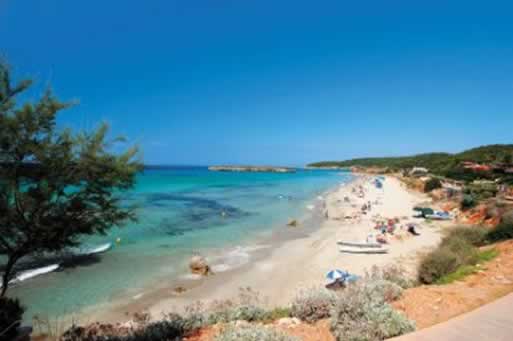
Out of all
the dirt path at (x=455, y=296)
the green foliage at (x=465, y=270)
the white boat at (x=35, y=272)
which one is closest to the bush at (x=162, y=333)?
the dirt path at (x=455, y=296)

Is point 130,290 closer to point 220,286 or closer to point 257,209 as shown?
point 220,286

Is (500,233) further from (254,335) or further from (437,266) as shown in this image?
(254,335)

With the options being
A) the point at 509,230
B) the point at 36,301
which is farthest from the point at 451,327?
the point at 36,301

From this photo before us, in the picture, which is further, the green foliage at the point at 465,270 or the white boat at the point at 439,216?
the white boat at the point at 439,216

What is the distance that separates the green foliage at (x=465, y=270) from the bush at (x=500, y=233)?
2948mm

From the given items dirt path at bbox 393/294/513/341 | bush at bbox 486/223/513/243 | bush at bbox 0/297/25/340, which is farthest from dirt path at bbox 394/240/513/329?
bush at bbox 0/297/25/340

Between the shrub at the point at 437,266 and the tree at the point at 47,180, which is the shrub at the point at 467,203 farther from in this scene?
the tree at the point at 47,180

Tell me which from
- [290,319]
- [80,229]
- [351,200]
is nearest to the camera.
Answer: [80,229]

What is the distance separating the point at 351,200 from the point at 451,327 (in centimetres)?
3679

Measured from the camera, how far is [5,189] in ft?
15.9

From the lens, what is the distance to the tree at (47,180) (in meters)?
4.88

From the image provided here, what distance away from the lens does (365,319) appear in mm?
4613

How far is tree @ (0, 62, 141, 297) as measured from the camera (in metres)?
4.88

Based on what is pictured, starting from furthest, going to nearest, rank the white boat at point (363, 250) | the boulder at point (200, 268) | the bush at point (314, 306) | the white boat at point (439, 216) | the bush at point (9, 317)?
the white boat at point (439, 216), the white boat at point (363, 250), the boulder at point (200, 268), the bush at point (9, 317), the bush at point (314, 306)
